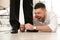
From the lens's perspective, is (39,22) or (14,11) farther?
(39,22)

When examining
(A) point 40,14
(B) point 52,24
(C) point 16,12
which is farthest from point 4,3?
(C) point 16,12

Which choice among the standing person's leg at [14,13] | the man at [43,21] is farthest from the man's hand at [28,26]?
the standing person's leg at [14,13]

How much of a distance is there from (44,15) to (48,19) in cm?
7

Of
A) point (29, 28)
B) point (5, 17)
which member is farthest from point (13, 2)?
point (5, 17)

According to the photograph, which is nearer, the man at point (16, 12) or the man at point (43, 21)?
the man at point (16, 12)

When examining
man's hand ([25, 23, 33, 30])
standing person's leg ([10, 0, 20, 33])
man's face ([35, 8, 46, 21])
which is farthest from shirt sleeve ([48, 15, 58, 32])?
standing person's leg ([10, 0, 20, 33])

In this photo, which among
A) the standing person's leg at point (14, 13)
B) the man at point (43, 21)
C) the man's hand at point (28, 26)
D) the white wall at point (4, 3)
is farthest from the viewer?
the white wall at point (4, 3)

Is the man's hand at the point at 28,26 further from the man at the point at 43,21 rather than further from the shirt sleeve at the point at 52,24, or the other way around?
the shirt sleeve at the point at 52,24

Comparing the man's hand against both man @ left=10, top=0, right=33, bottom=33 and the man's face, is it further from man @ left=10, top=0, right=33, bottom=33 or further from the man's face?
the man's face

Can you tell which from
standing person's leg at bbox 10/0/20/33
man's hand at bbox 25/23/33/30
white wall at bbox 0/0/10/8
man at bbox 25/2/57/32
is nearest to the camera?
standing person's leg at bbox 10/0/20/33

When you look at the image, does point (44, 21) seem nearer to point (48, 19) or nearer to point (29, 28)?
point (48, 19)

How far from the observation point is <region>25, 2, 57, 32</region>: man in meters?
2.11

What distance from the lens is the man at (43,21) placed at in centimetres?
211

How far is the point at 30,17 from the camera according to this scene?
1979 mm
